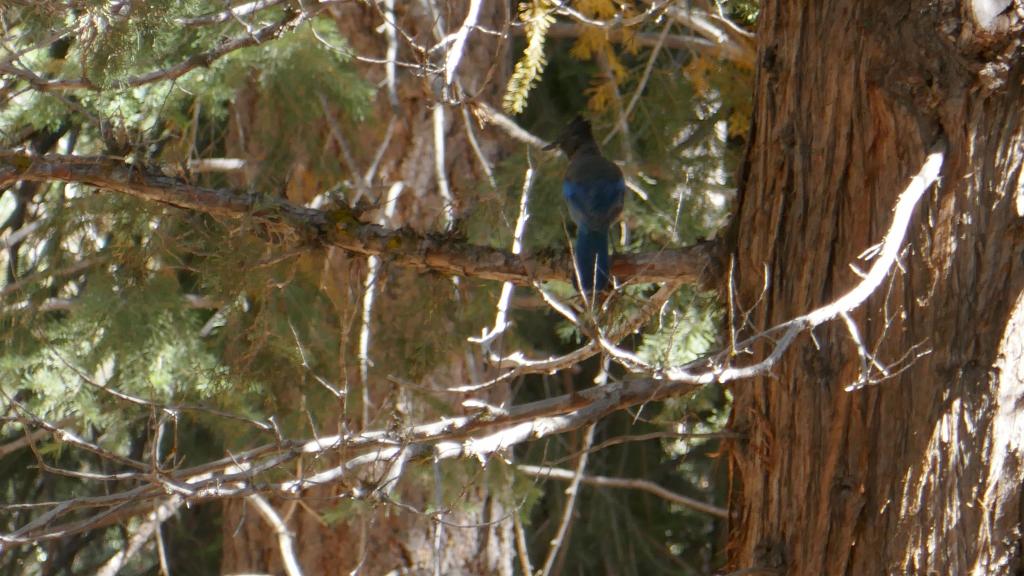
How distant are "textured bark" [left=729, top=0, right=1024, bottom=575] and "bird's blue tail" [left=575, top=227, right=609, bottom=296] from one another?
643 millimetres

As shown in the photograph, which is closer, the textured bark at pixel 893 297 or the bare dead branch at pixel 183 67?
the textured bark at pixel 893 297

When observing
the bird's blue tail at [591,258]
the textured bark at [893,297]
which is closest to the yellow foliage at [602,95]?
the bird's blue tail at [591,258]

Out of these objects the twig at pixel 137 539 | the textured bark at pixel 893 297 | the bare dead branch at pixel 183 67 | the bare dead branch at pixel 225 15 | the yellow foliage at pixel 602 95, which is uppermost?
the yellow foliage at pixel 602 95

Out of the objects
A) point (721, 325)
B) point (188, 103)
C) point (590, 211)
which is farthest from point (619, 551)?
point (721, 325)

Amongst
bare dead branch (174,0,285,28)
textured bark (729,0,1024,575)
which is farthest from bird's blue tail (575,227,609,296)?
bare dead branch (174,0,285,28)

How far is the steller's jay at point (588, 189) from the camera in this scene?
12.5 feet

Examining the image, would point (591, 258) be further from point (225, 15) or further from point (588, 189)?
point (225, 15)

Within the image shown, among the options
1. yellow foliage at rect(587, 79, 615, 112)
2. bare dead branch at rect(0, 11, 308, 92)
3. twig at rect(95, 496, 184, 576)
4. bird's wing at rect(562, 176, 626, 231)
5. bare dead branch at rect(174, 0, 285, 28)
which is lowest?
twig at rect(95, 496, 184, 576)

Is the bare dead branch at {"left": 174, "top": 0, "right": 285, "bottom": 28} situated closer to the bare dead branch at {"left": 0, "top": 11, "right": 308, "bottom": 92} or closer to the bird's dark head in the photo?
the bare dead branch at {"left": 0, "top": 11, "right": 308, "bottom": 92}

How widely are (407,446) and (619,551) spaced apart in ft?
13.3

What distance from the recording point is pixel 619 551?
6.15 meters

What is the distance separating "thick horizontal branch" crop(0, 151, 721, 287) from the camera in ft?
9.77

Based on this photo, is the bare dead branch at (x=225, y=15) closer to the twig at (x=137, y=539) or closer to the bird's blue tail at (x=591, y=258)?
the bird's blue tail at (x=591, y=258)

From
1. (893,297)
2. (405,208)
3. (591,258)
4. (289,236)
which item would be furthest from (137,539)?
(893,297)
